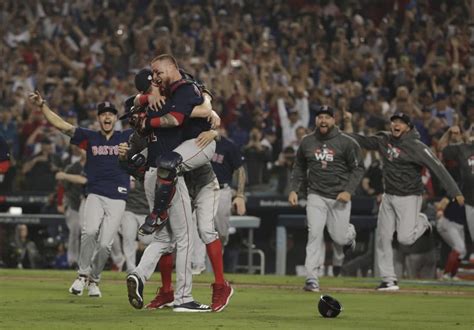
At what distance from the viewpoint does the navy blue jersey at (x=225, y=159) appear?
18.4 m

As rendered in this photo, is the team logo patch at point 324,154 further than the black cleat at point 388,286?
Yes

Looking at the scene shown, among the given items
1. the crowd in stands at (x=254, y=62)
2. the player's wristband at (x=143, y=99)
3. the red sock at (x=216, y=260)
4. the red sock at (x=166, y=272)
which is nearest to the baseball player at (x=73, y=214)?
the crowd in stands at (x=254, y=62)

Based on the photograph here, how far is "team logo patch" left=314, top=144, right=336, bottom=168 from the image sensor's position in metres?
16.2

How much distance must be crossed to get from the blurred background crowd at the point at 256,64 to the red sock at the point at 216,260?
10.1 meters

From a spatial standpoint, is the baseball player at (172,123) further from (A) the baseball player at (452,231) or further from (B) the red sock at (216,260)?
(A) the baseball player at (452,231)

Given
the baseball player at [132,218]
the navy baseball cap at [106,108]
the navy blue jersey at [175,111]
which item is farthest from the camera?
the baseball player at [132,218]

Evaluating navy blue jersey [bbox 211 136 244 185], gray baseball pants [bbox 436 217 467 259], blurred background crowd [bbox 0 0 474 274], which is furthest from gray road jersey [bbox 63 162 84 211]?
gray baseball pants [bbox 436 217 467 259]

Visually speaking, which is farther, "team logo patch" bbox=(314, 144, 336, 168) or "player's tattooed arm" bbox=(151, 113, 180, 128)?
"team logo patch" bbox=(314, 144, 336, 168)

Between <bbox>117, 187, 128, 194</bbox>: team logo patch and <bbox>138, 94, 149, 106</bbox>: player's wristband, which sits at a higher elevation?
<bbox>138, 94, 149, 106</bbox>: player's wristband

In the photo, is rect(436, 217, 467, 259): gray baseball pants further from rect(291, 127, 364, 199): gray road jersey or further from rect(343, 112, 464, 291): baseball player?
rect(291, 127, 364, 199): gray road jersey

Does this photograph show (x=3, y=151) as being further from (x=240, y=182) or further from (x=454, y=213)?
(x=454, y=213)

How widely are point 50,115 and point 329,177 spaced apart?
4367 millimetres

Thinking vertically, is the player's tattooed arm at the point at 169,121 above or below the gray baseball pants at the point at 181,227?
above

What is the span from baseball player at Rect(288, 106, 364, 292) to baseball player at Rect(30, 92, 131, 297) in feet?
8.92
